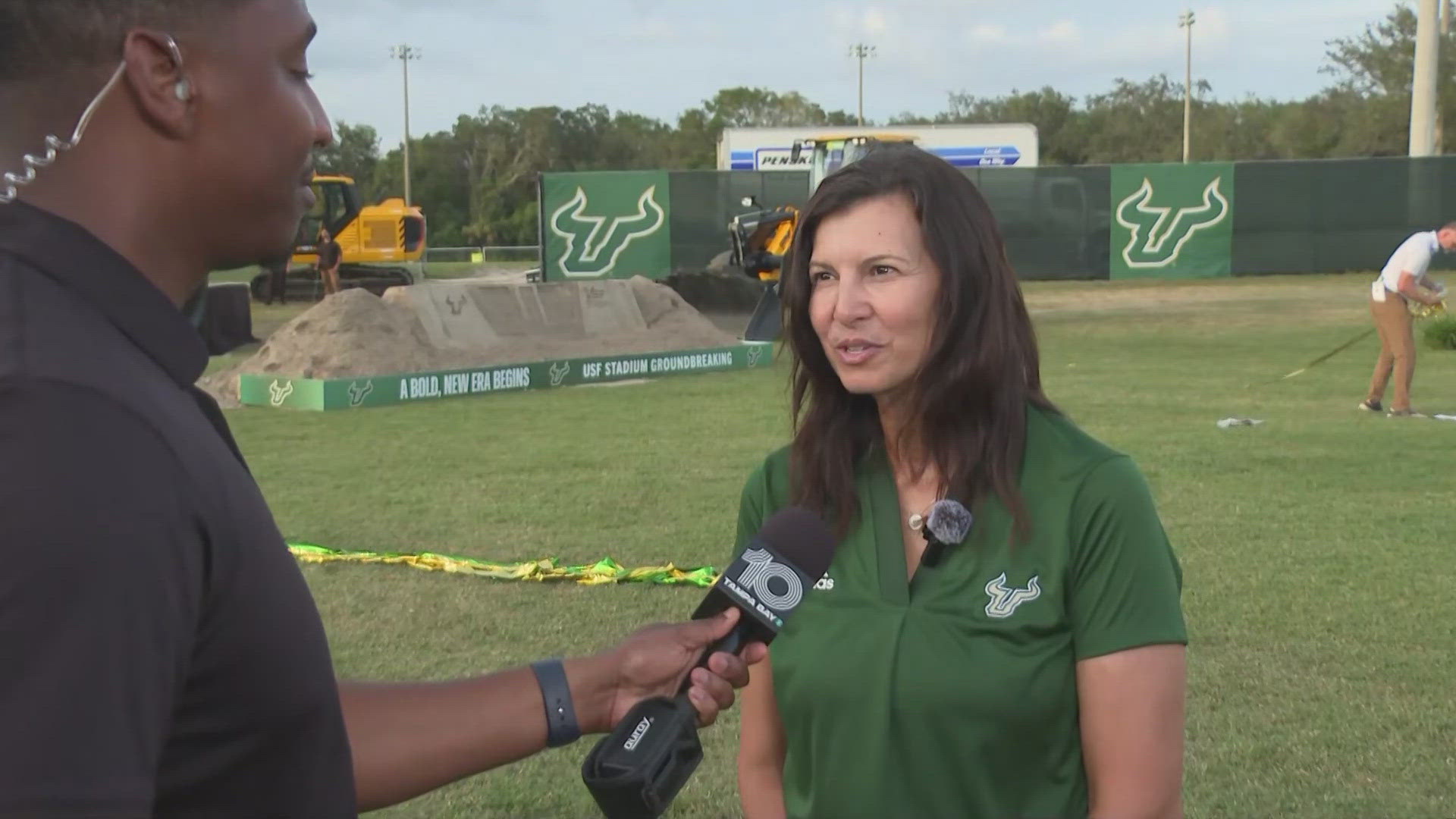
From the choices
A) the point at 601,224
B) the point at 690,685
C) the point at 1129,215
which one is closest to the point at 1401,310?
the point at 690,685

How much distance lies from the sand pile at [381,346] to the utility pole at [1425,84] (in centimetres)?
2185

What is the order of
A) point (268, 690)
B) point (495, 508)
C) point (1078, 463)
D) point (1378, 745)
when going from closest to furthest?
point (268, 690) < point (1078, 463) < point (1378, 745) < point (495, 508)

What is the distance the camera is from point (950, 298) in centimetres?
257

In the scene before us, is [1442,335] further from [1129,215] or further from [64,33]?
[64,33]

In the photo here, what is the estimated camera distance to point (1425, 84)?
34.2m

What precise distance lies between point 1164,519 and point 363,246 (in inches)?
1137

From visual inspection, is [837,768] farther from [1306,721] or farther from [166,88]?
[1306,721]

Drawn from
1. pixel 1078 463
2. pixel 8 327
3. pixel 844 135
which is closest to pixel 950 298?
pixel 1078 463

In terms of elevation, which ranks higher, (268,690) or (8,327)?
(8,327)

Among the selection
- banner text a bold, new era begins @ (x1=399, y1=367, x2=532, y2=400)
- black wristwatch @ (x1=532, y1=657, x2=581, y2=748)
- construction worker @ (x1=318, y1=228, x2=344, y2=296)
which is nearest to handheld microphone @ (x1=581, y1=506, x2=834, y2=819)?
black wristwatch @ (x1=532, y1=657, x2=581, y2=748)

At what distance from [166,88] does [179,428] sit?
33cm

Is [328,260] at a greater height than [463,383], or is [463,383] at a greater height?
[328,260]

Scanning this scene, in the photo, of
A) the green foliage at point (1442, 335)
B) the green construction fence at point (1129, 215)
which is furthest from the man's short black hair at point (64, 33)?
the green construction fence at point (1129, 215)

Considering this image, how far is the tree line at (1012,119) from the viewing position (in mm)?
60219
